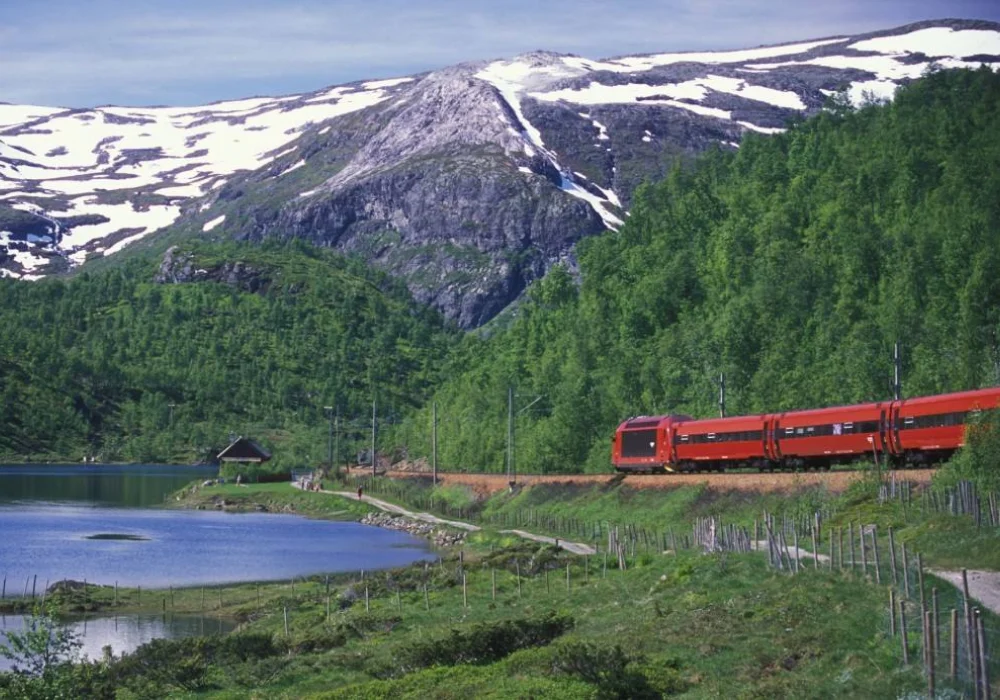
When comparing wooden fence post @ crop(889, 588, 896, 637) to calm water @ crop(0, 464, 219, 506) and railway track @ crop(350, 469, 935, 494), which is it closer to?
railway track @ crop(350, 469, 935, 494)

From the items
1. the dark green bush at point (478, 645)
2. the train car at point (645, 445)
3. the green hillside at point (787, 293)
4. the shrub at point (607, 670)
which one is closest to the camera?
the shrub at point (607, 670)

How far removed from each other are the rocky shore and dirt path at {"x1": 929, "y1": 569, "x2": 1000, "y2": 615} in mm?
61247

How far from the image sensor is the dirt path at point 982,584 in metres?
32.0

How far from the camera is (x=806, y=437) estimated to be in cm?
7375

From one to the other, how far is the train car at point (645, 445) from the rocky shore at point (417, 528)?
13195 mm

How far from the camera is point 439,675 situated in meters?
34.6

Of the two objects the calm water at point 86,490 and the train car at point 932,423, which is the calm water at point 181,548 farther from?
the train car at point 932,423

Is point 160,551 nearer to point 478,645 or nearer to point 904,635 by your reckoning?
point 478,645

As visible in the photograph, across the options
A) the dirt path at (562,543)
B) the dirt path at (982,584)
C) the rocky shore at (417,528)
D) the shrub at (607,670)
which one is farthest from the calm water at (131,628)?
the rocky shore at (417,528)

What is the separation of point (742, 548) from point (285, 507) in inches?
4314

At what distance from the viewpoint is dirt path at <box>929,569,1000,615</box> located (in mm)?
32000

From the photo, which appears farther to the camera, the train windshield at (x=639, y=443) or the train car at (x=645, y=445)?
the train windshield at (x=639, y=443)

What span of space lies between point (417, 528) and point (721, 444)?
1503 inches

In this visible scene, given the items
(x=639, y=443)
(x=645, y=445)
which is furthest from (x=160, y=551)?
(x=645, y=445)
